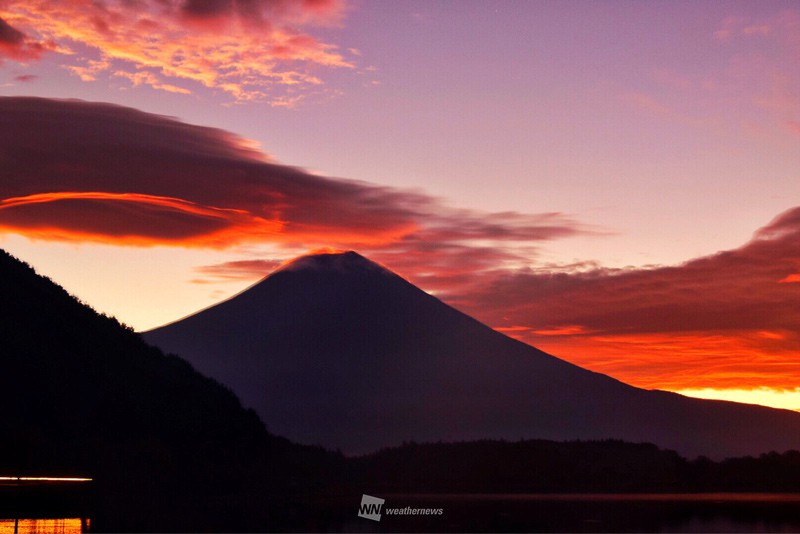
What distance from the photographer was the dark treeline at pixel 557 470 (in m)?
122

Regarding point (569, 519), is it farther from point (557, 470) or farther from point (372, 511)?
point (557, 470)

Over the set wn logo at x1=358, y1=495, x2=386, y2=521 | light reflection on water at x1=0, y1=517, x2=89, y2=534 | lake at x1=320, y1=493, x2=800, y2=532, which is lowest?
lake at x1=320, y1=493, x2=800, y2=532

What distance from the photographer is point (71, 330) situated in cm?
9394

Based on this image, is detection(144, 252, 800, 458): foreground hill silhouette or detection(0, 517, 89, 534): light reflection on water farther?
detection(144, 252, 800, 458): foreground hill silhouette

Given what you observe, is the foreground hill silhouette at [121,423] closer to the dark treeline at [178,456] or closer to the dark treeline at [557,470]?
the dark treeline at [178,456]

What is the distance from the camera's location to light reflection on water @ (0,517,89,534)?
129 feet

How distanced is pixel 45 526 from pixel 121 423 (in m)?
44.4

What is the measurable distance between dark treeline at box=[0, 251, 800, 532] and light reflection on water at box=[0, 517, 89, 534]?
1.22m

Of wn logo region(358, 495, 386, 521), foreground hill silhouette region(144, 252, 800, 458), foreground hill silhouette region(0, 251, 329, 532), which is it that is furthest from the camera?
foreground hill silhouette region(144, 252, 800, 458)

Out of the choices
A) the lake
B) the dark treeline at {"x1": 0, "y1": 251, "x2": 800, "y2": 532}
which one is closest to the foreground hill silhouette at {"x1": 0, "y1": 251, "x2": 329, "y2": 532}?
the dark treeline at {"x1": 0, "y1": 251, "x2": 800, "y2": 532}

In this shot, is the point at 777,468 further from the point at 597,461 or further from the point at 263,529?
the point at 263,529

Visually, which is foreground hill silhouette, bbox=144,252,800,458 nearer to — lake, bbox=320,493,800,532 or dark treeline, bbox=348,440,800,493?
dark treeline, bbox=348,440,800,493

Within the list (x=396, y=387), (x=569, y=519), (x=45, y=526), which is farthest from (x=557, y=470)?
(x=45, y=526)

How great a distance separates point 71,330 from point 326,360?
3717 inches
